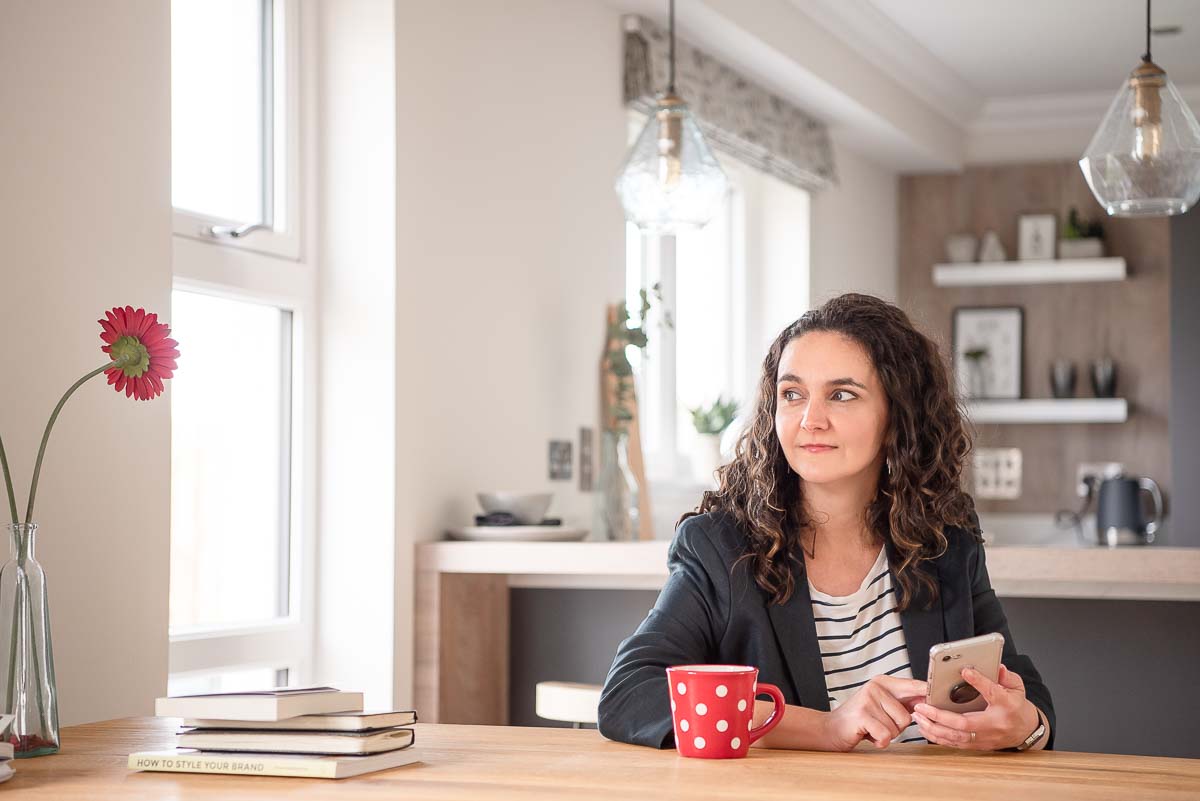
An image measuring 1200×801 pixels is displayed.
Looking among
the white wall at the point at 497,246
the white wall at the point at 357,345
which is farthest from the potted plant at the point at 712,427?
the white wall at the point at 357,345

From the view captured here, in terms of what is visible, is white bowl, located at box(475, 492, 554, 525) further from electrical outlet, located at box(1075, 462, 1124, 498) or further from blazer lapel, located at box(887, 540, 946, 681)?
electrical outlet, located at box(1075, 462, 1124, 498)

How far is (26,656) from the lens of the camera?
164 cm

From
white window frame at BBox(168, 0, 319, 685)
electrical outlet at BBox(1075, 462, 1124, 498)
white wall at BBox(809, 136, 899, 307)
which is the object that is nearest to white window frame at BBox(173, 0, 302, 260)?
white window frame at BBox(168, 0, 319, 685)

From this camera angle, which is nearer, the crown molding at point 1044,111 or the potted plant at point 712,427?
the potted plant at point 712,427

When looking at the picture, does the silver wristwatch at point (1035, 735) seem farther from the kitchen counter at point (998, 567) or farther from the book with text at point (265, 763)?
the kitchen counter at point (998, 567)

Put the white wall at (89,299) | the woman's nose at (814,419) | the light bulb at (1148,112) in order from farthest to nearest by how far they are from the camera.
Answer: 1. the light bulb at (1148,112)
2. the white wall at (89,299)
3. the woman's nose at (814,419)

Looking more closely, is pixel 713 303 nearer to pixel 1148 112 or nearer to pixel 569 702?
pixel 1148 112

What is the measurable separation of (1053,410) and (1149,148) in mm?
3347

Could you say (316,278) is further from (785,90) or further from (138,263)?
(785,90)

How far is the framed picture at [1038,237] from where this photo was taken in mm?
6176

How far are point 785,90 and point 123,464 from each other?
3.24m

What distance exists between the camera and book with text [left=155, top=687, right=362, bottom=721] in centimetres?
145

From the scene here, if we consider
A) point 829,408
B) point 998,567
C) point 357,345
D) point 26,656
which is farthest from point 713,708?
point 357,345

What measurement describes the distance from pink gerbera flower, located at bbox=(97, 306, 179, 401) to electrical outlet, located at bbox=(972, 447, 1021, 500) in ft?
16.4
